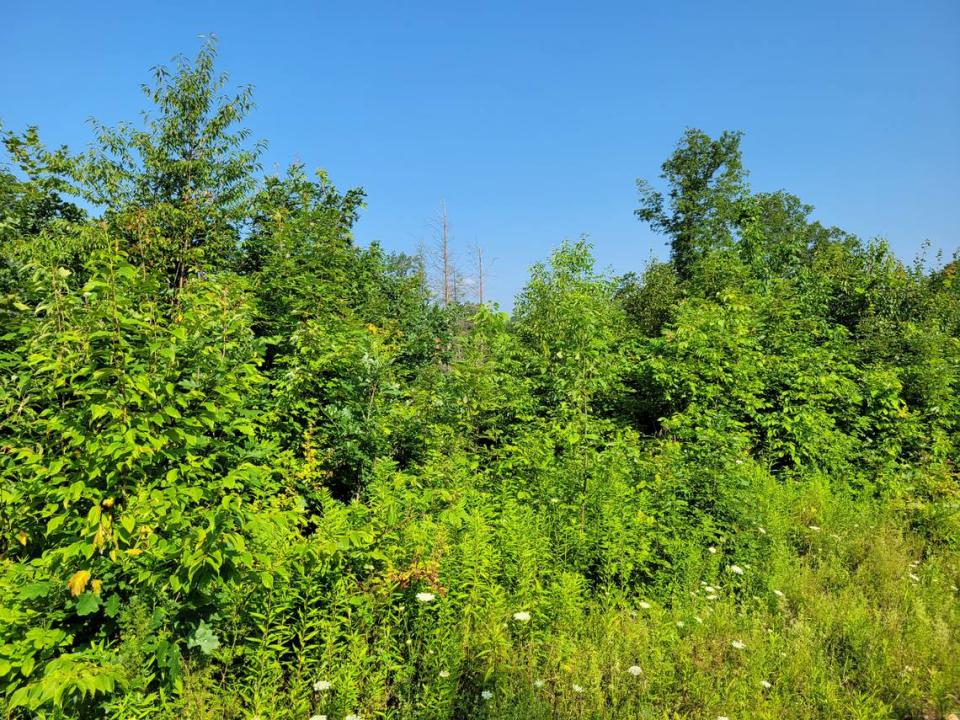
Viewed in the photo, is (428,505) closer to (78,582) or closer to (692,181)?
(78,582)

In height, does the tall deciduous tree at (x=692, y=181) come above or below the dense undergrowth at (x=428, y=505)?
above

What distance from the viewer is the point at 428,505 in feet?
12.8

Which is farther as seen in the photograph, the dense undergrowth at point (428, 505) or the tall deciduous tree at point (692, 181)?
the tall deciduous tree at point (692, 181)

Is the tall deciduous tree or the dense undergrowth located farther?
the tall deciduous tree

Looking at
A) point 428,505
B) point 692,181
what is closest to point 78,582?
point 428,505

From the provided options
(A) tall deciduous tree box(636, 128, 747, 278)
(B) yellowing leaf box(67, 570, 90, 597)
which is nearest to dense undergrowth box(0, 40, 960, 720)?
(B) yellowing leaf box(67, 570, 90, 597)

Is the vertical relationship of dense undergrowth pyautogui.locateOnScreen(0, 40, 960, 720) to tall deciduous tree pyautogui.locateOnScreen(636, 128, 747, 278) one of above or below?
below

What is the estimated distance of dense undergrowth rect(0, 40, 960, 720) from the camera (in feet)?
7.73

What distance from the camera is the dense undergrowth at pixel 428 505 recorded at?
236 centimetres

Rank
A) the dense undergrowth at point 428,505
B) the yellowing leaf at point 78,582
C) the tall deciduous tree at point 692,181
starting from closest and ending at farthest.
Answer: the yellowing leaf at point 78,582, the dense undergrowth at point 428,505, the tall deciduous tree at point 692,181

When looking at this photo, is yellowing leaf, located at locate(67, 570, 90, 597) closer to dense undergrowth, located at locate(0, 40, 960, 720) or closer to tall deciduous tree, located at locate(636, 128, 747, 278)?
dense undergrowth, located at locate(0, 40, 960, 720)

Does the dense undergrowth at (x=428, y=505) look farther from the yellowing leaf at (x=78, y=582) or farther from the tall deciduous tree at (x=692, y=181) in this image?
the tall deciduous tree at (x=692, y=181)

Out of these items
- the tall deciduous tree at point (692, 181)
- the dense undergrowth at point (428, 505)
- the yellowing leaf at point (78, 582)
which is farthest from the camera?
the tall deciduous tree at point (692, 181)

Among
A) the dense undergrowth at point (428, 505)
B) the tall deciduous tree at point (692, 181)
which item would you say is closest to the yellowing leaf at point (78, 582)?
the dense undergrowth at point (428, 505)
